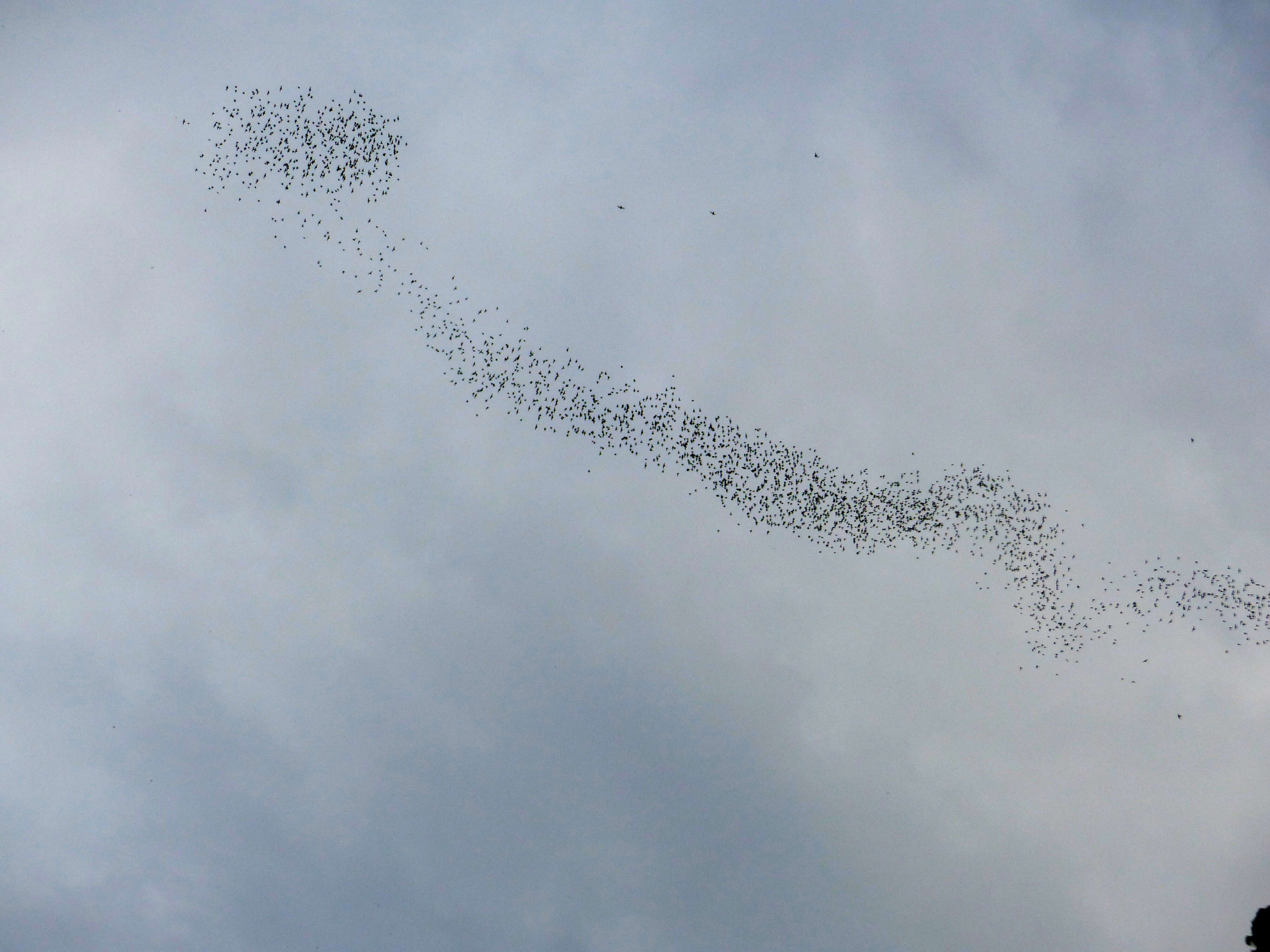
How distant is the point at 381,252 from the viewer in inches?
2606

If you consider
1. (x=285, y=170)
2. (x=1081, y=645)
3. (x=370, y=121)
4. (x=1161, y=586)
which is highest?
(x=370, y=121)

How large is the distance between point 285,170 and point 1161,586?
250ft

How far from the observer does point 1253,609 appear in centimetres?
6378

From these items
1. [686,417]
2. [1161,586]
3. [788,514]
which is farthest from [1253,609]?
[686,417]

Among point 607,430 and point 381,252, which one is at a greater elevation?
point 381,252

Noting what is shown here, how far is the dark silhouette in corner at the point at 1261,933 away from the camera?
50.5m

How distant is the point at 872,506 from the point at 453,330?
119 feet

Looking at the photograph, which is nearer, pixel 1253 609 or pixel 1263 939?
pixel 1263 939

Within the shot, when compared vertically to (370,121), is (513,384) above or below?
below

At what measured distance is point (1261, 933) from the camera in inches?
2014

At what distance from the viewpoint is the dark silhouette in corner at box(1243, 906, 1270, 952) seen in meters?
50.5

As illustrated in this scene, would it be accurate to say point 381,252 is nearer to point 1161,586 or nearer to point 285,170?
point 285,170

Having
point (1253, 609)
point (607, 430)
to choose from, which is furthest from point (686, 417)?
point (1253, 609)

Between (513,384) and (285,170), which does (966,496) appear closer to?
(513,384)
